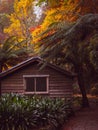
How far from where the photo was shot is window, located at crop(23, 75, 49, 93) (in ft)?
53.1

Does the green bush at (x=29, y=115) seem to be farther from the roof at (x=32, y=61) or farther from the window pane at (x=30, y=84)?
the window pane at (x=30, y=84)

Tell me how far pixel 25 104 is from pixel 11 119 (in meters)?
1.08

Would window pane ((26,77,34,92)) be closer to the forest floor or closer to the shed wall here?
the shed wall

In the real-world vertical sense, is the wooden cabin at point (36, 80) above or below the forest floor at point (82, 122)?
above

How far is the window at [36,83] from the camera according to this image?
16188 millimetres

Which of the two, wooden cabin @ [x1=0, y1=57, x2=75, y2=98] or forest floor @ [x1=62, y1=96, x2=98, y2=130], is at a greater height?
wooden cabin @ [x1=0, y1=57, x2=75, y2=98]

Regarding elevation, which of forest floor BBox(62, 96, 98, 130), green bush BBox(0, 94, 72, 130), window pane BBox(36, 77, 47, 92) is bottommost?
forest floor BBox(62, 96, 98, 130)

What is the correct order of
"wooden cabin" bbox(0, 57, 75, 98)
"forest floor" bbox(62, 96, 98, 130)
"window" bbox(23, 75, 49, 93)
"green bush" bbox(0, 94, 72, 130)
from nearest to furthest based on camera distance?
"green bush" bbox(0, 94, 72, 130), "forest floor" bbox(62, 96, 98, 130), "wooden cabin" bbox(0, 57, 75, 98), "window" bbox(23, 75, 49, 93)

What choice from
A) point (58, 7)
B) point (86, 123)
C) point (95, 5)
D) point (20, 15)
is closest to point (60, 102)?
point (86, 123)

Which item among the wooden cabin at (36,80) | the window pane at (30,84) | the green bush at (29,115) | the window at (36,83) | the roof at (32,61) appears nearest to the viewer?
the green bush at (29,115)

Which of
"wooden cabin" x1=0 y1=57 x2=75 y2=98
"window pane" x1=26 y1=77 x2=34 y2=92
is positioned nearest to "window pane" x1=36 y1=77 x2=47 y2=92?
"wooden cabin" x1=0 y1=57 x2=75 y2=98

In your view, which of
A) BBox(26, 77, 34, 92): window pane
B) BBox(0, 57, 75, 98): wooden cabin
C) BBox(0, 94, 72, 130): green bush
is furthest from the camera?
BBox(26, 77, 34, 92): window pane

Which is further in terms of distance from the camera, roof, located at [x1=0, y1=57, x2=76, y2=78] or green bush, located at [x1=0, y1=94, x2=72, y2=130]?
roof, located at [x1=0, y1=57, x2=76, y2=78]

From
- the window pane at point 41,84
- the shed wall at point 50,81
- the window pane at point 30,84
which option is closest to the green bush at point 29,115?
the shed wall at point 50,81
